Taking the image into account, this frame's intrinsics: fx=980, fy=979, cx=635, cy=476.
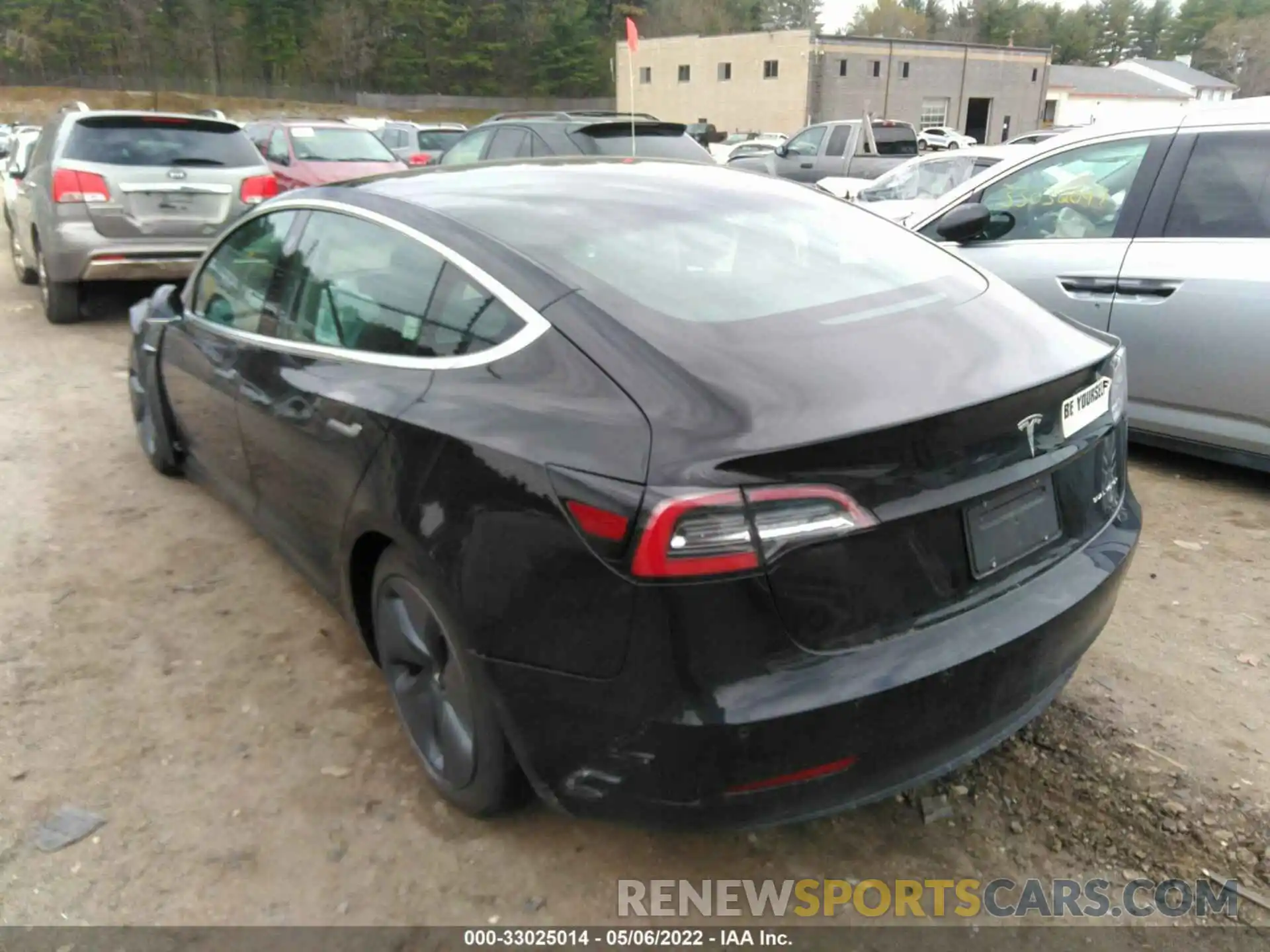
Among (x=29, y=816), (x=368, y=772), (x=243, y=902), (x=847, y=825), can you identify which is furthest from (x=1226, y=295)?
(x=29, y=816)

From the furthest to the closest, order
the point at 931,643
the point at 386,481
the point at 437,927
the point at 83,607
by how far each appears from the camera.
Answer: the point at 83,607 < the point at 386,481 < the point at 437,927 < the point at 931,643

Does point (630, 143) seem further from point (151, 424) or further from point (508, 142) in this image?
point (151, 424)

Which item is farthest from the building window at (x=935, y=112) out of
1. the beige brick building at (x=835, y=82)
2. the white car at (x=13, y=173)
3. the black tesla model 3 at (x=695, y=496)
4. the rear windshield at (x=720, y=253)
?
the black tesla model 3 at (x=695, y=496)

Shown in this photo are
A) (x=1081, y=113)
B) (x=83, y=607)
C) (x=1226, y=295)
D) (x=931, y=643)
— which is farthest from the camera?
(x=1081, y=113)

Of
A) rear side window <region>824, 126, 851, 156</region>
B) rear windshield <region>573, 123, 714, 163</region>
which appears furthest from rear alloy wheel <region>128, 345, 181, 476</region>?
rear side window <region>824, 126, 851, 156</region>

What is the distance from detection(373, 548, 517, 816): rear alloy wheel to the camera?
2291 millimetres

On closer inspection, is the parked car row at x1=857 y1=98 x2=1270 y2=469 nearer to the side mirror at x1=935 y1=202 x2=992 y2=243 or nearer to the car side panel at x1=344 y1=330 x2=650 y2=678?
the side mirror at x1=935 y1=202 x2=992 y2=243

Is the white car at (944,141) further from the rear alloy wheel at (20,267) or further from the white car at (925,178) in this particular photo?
the rear alloy wheel at (20,267)

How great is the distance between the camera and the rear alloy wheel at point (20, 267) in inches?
395

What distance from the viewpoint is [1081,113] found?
66.2 meters

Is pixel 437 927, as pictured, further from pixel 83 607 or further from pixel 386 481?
pixel 83 607

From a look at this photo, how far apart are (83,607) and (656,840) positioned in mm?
2452

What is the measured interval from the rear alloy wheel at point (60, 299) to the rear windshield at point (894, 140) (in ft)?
54.5

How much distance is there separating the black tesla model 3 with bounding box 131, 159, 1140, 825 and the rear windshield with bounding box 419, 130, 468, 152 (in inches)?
654
